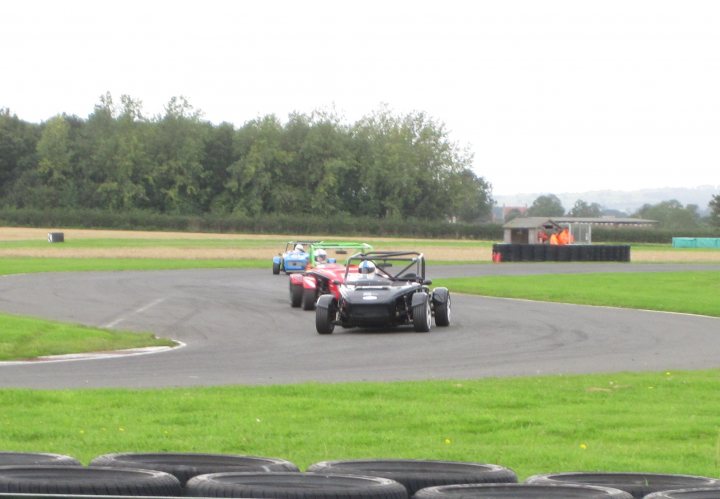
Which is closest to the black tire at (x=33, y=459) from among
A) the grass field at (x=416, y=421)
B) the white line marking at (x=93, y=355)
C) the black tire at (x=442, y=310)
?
the grass field at (x=416, y=421)

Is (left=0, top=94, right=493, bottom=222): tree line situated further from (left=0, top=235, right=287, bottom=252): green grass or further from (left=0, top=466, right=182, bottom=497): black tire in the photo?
(left=0, top=466, right=182, bottom=497): black tire

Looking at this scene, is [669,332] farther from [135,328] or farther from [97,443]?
[97,443]

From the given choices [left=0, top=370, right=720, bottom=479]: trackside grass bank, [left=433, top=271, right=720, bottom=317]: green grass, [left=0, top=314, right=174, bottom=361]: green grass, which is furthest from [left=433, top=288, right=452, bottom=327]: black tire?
[left=0, top=370, right=720, bottom=479]: trackside grass bank

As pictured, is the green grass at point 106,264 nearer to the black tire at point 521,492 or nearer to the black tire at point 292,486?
the black tire at point 292,486

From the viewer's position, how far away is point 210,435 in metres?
9.20

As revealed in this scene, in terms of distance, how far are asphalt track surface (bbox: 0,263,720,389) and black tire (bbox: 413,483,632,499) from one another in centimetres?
797

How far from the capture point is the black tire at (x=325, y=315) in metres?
20.2

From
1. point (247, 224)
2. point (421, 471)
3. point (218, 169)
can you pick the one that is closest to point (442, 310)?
point (421, 471)

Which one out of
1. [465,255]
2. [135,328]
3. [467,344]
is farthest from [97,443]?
[465,255]

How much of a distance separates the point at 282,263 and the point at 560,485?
37.0 m

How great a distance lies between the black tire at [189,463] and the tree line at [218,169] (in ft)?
343

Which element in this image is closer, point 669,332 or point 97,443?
point 97,443

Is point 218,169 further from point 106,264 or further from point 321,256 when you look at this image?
point 321,256

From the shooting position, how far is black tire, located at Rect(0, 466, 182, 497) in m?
5.33
